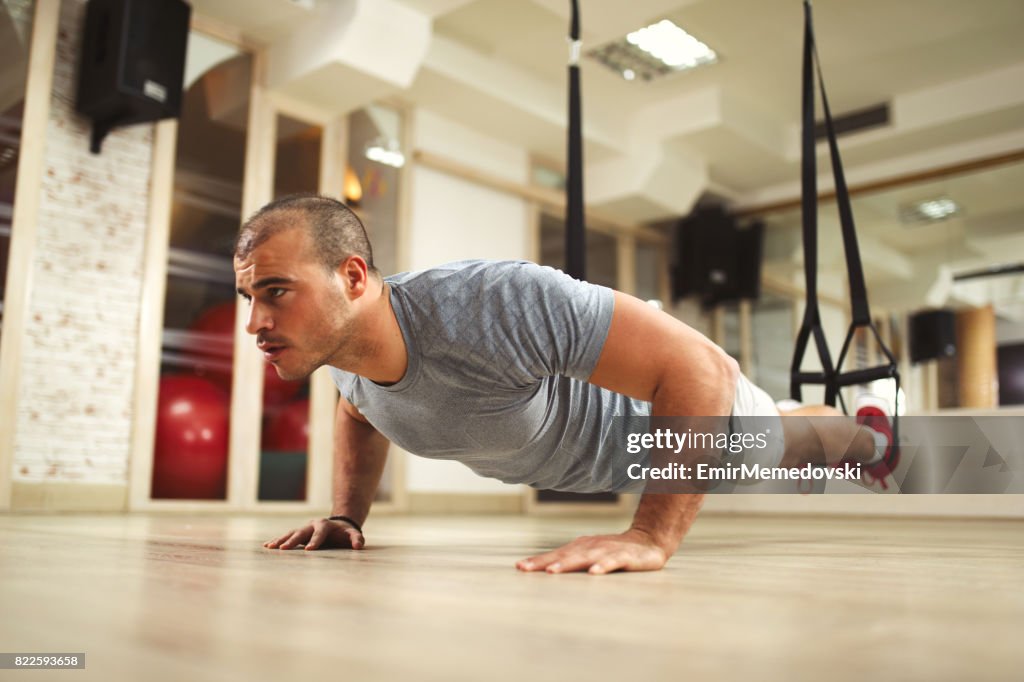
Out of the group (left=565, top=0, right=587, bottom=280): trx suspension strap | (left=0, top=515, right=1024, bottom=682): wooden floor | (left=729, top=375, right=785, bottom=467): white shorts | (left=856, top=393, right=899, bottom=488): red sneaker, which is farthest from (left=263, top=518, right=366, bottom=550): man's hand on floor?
(left=856, top=393, right=899, bottom=488): red sneaker

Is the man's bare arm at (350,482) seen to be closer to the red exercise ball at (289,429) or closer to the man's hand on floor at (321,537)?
the man's hand on floor at (321,537)

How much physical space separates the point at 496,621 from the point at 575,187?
143cm

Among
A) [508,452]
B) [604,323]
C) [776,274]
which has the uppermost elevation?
[776,274]

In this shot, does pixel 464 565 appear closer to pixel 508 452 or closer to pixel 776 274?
pixel 508 452

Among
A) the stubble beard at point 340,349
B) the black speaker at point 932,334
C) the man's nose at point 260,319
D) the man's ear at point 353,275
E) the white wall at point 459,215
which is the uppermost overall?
the white wall at point 459,215

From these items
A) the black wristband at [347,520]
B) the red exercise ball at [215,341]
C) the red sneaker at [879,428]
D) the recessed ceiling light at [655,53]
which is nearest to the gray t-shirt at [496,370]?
the black wristband at [347,520]

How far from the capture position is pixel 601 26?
14.5 feet

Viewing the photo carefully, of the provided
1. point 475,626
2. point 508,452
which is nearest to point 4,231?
point 508,452

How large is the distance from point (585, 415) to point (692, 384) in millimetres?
438

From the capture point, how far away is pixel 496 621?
639 millimetres

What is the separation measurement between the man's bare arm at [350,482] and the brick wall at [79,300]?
2.40 m

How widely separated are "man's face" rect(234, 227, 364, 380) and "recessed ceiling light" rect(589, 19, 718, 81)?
3.95 m

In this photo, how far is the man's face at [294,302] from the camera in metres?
1.26

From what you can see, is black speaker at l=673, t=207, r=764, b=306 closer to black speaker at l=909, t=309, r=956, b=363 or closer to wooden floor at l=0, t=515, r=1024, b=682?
black speaker at l=909, t=309, r=956, b=363
